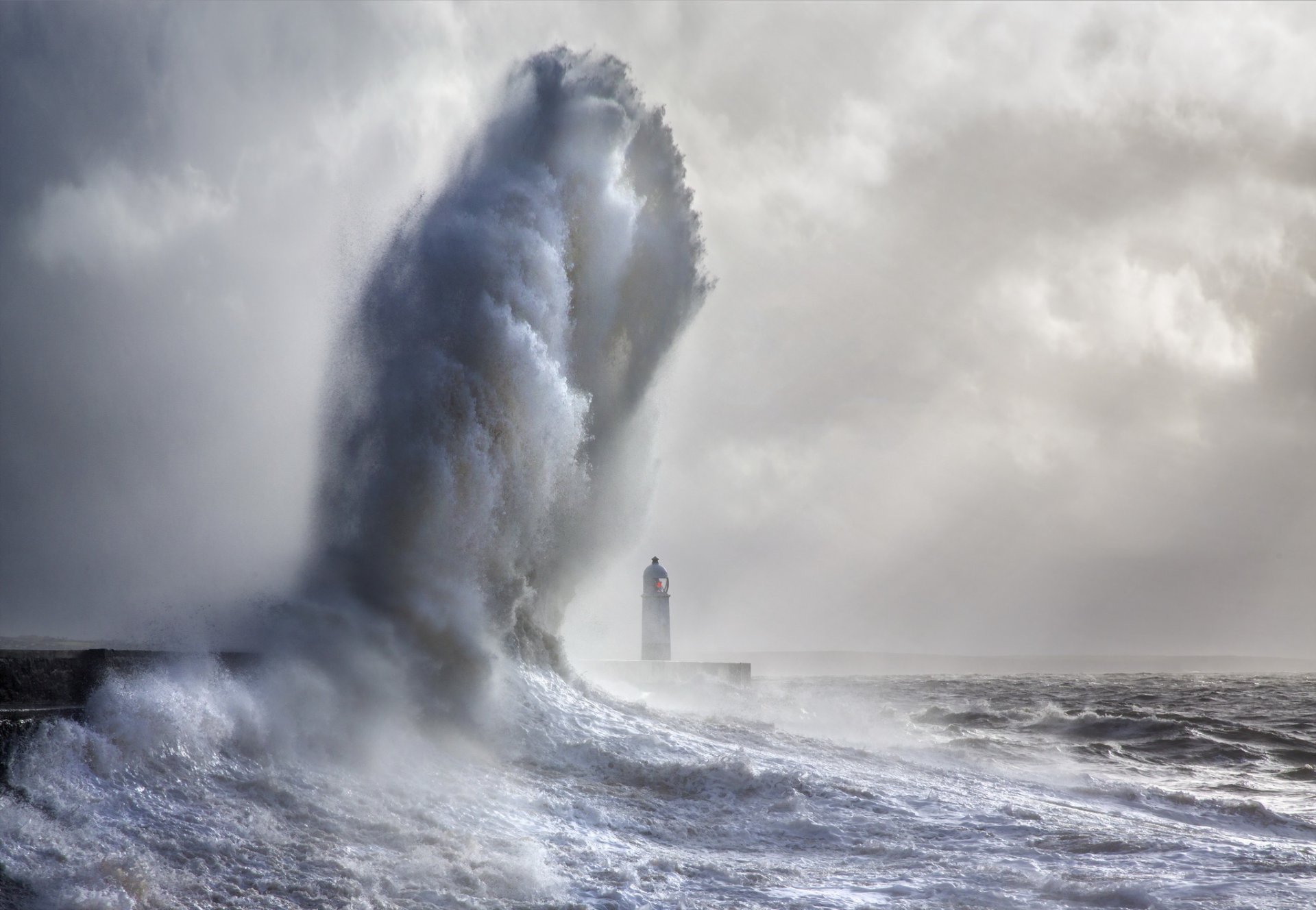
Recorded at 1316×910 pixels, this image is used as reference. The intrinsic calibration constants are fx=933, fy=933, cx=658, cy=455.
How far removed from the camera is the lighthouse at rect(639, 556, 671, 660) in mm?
→ 18609

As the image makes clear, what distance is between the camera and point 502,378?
10.4 meters

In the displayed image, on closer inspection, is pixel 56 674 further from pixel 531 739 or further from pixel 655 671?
pixel 655 671

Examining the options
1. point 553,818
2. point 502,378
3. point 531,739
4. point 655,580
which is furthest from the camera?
point 655,580

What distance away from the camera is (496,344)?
1038 centimetres

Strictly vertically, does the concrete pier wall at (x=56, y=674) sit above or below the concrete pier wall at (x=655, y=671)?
above

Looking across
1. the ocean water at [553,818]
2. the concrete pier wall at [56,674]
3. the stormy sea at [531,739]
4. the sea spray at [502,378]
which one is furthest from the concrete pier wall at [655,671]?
the concrete pier wall at [56,674]

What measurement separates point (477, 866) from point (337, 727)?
2276 mm

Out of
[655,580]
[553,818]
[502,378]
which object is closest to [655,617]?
[655,580]

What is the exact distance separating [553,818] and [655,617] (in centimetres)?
1249

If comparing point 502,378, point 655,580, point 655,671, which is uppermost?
point 502,378

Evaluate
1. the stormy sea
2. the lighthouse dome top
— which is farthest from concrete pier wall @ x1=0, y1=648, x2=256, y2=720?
the lighthouse dome top

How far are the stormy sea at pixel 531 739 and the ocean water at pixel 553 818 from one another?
0.09 ft

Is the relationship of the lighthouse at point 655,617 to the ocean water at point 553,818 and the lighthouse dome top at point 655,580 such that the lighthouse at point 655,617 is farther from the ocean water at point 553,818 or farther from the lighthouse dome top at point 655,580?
the ocean water at point 553,818

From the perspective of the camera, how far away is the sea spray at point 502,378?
934cm
